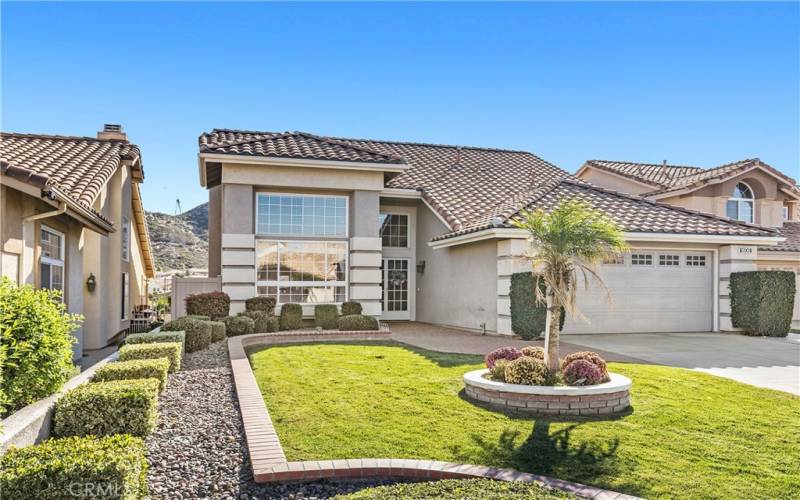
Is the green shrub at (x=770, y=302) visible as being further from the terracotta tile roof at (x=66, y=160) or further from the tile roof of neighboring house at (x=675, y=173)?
the terracotta tile roof at (x=66, y=160)

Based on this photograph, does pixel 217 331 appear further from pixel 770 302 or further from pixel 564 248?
pixel 770 302

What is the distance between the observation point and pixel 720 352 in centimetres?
1358

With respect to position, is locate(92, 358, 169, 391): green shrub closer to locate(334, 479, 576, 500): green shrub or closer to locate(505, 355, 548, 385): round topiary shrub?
locate(334, 479, 576, 500): green shrub

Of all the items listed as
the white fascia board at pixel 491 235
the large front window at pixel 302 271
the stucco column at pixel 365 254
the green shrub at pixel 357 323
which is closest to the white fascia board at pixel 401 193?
the stucco column at pixel 365 254

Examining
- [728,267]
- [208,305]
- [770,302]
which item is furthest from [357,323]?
[770,302]

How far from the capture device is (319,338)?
14.6 meters

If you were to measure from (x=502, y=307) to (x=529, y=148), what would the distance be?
542 inches

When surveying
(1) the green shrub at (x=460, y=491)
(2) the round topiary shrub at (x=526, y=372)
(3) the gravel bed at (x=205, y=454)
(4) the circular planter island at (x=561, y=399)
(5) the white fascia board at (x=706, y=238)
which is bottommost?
(3) the gravel bed at (x=205, y=454)

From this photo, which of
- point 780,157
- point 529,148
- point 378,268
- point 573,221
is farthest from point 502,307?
point 780,157

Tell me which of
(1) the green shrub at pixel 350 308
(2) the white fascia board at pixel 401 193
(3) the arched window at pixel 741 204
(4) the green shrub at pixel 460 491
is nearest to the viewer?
(4) the green shrub at pixel 460 491

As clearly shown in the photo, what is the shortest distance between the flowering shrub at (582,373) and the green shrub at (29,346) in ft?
21.3

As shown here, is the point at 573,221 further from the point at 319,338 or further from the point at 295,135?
the point at 295,135

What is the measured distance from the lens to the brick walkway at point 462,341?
13.1 metres

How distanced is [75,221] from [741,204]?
23.7 meters
